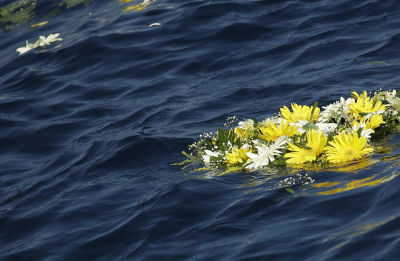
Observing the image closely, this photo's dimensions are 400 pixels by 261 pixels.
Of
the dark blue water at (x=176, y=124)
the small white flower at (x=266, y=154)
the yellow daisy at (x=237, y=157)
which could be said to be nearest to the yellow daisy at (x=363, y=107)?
the dark blue water at (x=176, y=124)

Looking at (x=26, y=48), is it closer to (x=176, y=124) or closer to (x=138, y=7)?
(x=138, y=7)

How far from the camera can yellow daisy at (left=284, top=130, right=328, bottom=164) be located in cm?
Result: 497

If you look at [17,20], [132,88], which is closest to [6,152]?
[132,88]

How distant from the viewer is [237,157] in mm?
5402

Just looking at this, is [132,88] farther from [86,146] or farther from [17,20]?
[17,20]

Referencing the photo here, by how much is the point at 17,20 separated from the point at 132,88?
6669 millimetres

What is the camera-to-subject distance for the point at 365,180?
15.1 ft

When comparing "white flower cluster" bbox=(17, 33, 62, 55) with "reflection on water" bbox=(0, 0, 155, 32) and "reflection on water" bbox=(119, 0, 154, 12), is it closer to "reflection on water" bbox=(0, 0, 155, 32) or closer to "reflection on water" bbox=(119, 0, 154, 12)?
"reflection on water" bbox=(0, 0, 155, 32)

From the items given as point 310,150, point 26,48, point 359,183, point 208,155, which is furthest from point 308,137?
point 26,48

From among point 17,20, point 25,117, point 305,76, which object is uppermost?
point 17,20

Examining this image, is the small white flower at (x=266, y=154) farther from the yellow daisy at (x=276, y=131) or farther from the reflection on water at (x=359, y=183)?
the reflection on water at (x=359, y=183)

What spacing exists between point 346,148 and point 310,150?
0.32m

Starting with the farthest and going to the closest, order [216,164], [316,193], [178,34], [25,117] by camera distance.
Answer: [178,34]
[25,117]
[216,164]
[316,193]

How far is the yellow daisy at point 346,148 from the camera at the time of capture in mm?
4887
